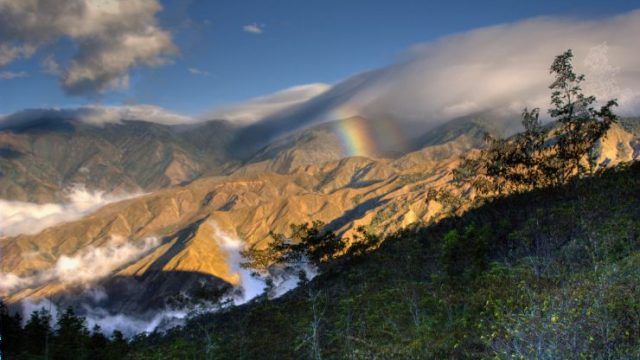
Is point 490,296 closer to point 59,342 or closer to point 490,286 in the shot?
point 490,286

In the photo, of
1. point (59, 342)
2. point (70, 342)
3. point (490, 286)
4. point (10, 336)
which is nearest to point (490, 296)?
point (490, 286)

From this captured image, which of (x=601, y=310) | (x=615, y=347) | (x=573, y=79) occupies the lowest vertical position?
(x=615, y=347)

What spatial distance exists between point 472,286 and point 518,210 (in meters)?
28.8

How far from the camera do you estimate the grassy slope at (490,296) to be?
18281 millimetres

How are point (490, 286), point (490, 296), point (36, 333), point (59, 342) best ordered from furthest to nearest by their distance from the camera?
1. point (36, 333)
2. point (59, 342)
3. point (490, 286)
4. point (490, 296)

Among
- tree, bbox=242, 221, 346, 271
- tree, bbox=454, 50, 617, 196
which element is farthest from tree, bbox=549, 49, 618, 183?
tree, bbox=242, 221, 346, 271

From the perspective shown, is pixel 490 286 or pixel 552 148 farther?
pixel 552 148

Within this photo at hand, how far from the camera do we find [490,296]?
3097 centimetres

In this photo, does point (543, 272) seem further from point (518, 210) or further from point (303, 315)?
A: point (518, 210)

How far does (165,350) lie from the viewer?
4259 centimetres

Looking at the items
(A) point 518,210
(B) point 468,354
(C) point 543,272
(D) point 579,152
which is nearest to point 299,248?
(A) point 518,210

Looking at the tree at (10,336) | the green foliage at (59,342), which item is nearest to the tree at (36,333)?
the green foliage at (59,342)

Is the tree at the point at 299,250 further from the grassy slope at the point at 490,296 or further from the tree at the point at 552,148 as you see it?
the tree at the point at 552,148

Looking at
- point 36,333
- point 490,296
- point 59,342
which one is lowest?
point 490,296
